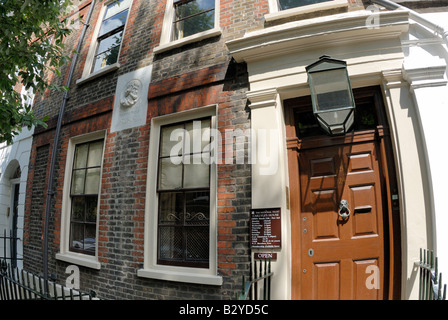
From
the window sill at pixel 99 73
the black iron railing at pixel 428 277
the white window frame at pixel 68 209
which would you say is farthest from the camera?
the window sill at pixel 99 73

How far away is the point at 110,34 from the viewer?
5703 mm

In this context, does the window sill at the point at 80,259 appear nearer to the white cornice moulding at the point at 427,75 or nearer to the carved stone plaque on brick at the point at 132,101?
the carved stone plaque on brick at the point at 132,101

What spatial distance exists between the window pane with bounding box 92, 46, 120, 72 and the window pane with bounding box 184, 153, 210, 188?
2.98 metres

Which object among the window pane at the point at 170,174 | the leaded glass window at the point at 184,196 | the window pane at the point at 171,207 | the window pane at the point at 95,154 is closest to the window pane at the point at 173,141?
the leaded glass window at the point at 184,196

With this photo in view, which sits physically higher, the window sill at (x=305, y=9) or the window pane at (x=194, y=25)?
the window pane at (x=194, y=25)

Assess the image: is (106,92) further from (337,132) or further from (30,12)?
(337,132)

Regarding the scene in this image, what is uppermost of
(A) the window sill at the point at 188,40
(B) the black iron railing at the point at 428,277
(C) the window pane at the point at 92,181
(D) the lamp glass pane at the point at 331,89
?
(A) the window sill at the point at 188,40

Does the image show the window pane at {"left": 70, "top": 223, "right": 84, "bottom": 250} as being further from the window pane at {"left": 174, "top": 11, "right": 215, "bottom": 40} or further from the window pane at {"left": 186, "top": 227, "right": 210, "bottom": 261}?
the window pane at {"left": 174, "top": 11, "right": 215, "bottom": 40}

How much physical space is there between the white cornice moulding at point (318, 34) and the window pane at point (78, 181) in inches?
142

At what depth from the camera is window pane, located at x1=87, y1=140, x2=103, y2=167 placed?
5.00 m

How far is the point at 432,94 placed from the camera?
291 centimetres

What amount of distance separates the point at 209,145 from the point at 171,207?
1.07 m

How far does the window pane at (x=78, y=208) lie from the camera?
16.6ft

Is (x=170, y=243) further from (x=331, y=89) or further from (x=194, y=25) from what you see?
(x=194, y=25)
